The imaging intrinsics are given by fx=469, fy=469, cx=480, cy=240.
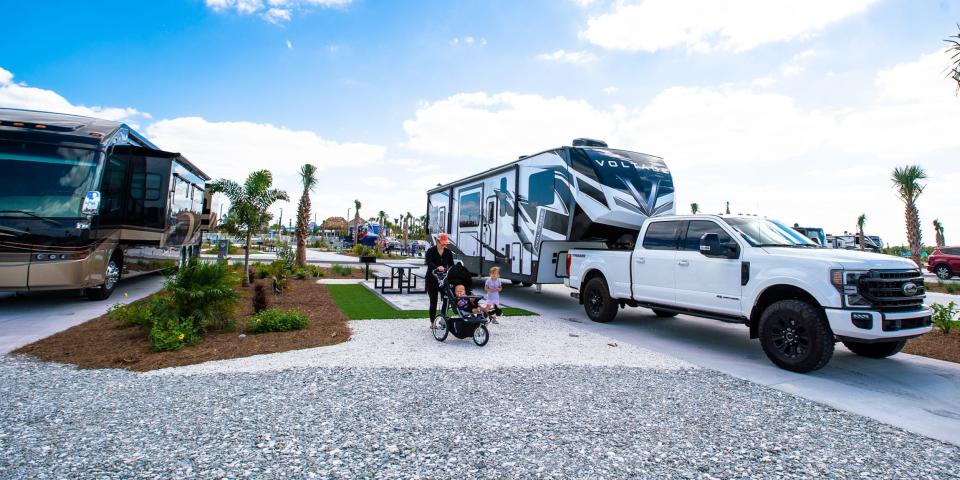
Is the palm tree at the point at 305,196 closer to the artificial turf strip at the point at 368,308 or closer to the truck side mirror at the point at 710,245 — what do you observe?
the artificial turf strip at the point at 368,308

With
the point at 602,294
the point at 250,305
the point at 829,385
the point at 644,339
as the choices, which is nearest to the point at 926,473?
the point at 829,385

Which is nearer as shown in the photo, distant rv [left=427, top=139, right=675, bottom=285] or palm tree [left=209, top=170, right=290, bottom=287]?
distant rv [left=427, top=139, right=675, bottom=285]

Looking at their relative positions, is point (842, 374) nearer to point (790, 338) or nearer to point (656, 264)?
point (790, 338)

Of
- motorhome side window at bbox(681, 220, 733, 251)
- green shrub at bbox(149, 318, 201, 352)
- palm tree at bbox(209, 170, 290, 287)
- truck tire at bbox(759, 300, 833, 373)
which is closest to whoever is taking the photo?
truck tire at bbox(759, 300, 833, 373)

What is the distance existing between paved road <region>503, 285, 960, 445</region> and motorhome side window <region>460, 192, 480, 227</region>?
188 inches

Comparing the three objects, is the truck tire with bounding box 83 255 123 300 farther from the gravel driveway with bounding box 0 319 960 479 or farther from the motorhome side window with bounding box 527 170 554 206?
the motorhome side window with bounding box 527 170 554 206

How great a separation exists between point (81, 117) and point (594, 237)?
11.2 m

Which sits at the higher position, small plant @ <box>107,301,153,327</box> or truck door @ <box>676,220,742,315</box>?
truck door @ <box>676,220,742,315</box>

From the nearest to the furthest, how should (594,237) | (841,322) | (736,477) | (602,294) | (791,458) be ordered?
(736,477) → (791,458) → (841,322) → (602,294) → (594,237)

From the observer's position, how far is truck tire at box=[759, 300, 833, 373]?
5496 mm

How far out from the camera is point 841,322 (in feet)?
17.5

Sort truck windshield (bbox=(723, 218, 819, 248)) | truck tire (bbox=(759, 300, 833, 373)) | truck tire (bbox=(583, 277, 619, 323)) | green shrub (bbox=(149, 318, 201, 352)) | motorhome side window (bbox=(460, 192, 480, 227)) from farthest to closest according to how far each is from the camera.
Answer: motorhome side window (bbox=(460, 192, 480, 227)) → truck tire (bbox=(583, 277, 619, 323)) → truck windshield (bbox=(723, 218, 819, 248)) → green shrub (bbox=(149, 318, 201, 352)) → truck tire (bbox=(759, 300, 833, 373))

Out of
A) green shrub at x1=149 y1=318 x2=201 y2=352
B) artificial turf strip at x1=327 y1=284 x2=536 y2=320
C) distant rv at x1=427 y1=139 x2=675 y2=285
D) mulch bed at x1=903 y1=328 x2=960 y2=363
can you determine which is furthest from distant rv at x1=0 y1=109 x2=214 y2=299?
mulch bed at x1=903 y1=328 x2=960 y2=363

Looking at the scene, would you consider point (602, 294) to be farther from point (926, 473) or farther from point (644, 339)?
point (926, 473)
